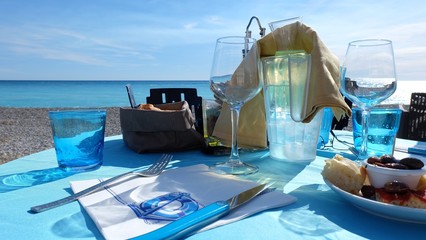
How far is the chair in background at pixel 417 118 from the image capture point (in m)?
1.80

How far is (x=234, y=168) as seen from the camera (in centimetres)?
69

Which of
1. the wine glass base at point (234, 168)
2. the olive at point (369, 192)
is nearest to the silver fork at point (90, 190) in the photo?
the wine glass base at point (234, 168)

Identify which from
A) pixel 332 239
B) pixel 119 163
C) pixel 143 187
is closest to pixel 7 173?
pixel 119 163

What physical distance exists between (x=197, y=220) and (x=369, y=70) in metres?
0.53

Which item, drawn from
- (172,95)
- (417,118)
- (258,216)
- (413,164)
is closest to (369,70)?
(413,164)

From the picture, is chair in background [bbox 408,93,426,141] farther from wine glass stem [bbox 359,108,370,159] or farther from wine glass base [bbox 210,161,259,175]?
wine glass base [bbox 210,161,259,175]

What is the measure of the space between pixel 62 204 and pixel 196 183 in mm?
226

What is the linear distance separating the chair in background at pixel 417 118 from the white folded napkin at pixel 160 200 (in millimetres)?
1643

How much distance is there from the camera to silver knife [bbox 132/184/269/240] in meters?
0.34

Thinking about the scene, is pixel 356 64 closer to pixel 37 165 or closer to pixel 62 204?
pixel 62 204

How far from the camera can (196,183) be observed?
0.58m

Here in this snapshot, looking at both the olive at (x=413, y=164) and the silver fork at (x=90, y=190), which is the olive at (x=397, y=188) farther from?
the silver fork at (x=90, y=190)

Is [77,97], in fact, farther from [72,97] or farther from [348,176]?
[348,176]

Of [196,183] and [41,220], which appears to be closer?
[41,220]
